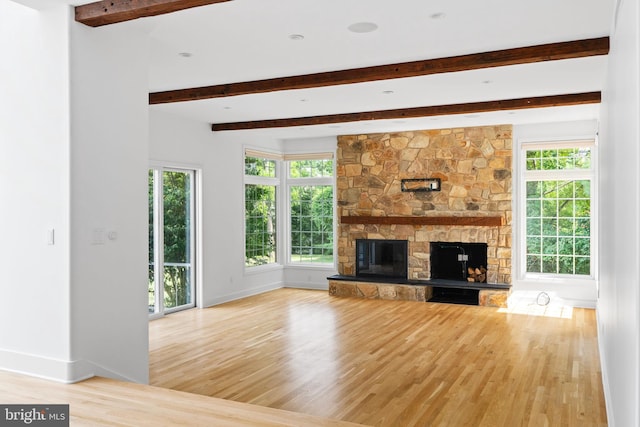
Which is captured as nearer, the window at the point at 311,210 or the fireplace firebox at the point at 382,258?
the fireplace firebox at the point at 382,258

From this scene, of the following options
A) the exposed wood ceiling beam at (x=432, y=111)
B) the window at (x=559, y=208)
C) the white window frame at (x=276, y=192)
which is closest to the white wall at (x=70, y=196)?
the exposed wood ceiling beam at (x=432, y=111)

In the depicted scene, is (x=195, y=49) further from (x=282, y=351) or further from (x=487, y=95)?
(x=487, y=95)

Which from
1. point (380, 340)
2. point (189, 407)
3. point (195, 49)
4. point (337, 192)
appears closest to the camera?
point (189, 407)

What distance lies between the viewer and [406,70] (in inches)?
192

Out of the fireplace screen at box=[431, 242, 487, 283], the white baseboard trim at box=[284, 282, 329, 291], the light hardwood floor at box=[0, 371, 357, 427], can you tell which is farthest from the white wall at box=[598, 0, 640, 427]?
the white baseboard trim at box=[284, 282, 329, 291]

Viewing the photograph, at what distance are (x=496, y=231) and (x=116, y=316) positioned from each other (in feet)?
20.4

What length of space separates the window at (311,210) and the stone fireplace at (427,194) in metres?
0.39

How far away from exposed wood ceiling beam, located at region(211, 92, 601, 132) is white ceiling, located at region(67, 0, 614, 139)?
9.4 inches

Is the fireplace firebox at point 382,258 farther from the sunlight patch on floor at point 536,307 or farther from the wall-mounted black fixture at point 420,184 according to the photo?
the sunlight patch on floor at point 536,307

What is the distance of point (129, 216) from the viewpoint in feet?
13.1

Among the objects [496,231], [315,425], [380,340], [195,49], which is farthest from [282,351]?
[496,231]

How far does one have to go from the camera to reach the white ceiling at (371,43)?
3592mm

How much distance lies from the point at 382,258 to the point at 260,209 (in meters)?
2.36

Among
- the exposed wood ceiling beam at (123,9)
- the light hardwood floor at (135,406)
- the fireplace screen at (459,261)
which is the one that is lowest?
the light hardwood floor at (135,406)
